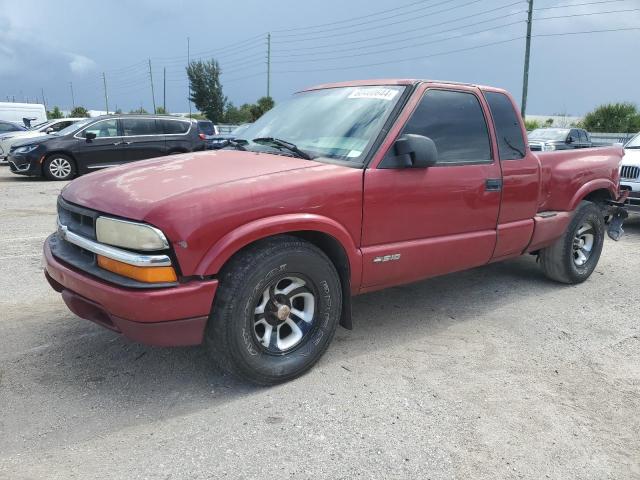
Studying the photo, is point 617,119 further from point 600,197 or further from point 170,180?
point 170,180

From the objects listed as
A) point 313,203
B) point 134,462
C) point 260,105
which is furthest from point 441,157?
point 260,105

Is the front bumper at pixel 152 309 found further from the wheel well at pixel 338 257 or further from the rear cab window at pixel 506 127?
the rear cab window at pixel 506 127

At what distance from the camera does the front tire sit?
294 cm

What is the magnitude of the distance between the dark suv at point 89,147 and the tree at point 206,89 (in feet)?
185

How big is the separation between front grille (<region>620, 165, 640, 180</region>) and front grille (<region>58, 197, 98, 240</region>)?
8.52 metres

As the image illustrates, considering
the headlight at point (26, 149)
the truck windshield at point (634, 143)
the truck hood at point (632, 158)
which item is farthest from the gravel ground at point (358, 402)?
the headlight at point (26, 149)

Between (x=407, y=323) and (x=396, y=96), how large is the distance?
1778 millimetres

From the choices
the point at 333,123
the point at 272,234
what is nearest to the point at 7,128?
the point at 333,123

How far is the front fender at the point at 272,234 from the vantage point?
2.83 m

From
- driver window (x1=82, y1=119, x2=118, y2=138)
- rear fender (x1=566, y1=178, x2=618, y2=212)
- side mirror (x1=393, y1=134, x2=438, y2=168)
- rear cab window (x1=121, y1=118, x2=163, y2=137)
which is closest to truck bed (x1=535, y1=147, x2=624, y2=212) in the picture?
rear fender (x1=566, y1=178, x2=618, y2=212)

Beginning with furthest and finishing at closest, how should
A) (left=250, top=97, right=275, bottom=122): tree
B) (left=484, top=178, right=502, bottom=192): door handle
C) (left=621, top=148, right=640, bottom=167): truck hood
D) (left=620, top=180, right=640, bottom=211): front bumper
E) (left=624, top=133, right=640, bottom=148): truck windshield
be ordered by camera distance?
1. (left=250, top=97, right=275, bottom=122): tree
2. (left=624, top=133, right=640, bottom=148): truck windshield
3. (left=621, top=148, right=640, bottom=167): truck hood
4. (left=620, top=180, right=640, bottom=211): front bumper
5. (left=484, top=178, right=502, bottom=192): door handle

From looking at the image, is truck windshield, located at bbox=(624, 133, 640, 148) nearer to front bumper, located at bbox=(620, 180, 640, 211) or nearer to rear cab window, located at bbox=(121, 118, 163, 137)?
front bumper, located at bbox=(620, 180, 640, 211)

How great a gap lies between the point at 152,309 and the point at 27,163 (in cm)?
1244

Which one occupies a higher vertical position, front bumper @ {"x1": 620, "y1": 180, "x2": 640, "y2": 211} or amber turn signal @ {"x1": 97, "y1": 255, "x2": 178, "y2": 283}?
amber turn signal @ {"x1": 97, "y1": 255, "x2": 178, "y2": 283}
